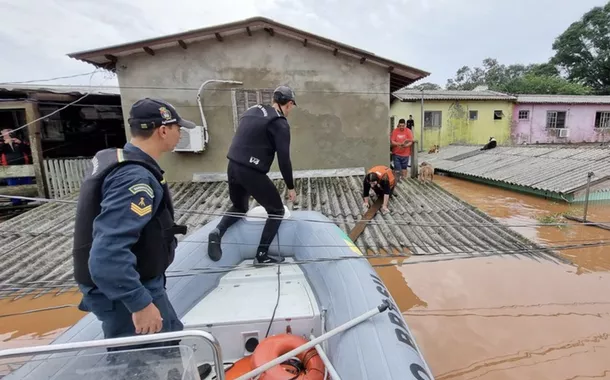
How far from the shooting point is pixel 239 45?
762 cm

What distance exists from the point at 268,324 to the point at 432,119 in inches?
818

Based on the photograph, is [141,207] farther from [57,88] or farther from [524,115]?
[524,115]

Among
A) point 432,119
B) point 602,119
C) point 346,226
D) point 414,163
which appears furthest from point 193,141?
point 602,119

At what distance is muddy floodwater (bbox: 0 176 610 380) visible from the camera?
112 inches

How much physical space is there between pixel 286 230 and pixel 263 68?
5349 millimetres

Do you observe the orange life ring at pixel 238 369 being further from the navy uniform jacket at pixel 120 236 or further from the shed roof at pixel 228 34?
the shed roof at pixel 228 34

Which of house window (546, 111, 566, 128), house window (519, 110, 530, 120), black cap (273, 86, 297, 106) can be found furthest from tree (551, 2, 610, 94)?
black cap (273, 86, 297, 106)

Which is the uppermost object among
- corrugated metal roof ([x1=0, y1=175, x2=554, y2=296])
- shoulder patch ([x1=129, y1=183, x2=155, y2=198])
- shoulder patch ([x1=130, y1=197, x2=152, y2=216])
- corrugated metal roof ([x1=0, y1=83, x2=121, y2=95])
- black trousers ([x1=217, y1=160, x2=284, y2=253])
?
corrugated metal roof ([x1=0, y1=83, x2=121, y2=95])

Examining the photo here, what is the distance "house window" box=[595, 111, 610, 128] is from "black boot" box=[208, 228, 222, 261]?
29.3 metres

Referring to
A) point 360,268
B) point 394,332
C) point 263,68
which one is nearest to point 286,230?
point 360,268

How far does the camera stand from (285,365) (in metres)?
1.86

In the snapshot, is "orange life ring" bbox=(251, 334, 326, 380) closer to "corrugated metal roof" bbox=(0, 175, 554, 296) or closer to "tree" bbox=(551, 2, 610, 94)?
"corrugated metal roof" bbox=(0, 175, 554, 296)

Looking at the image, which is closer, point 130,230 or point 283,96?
point 130,230

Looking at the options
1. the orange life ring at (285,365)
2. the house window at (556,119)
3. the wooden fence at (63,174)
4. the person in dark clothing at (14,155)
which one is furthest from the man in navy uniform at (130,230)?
the house window at (556,119)
